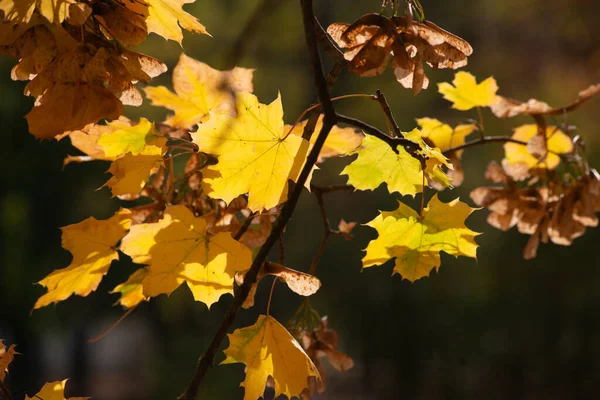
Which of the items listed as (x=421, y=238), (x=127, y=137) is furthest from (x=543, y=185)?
(x=127, y=137)

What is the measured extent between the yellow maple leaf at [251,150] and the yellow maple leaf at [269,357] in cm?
14

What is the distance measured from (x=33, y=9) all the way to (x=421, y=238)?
0.45 m

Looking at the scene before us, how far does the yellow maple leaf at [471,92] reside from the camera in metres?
1.05

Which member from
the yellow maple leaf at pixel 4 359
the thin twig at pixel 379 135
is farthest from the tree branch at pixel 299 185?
the yellow maple leaf at pixel 4 359

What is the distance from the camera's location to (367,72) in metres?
0.60

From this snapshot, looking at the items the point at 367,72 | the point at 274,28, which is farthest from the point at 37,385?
the point at 367,72

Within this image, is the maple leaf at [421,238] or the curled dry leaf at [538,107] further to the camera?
the curled dry leaf at [538,107]

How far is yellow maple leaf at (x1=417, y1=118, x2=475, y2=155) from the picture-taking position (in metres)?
1.08

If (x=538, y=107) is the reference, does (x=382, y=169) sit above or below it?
below

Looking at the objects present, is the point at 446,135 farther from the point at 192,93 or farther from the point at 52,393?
the point at 52,393

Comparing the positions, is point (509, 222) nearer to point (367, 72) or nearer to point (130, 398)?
point (367, 72)

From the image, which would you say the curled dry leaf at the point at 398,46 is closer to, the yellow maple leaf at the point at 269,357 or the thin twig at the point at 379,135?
the thin twig at the point at 379,135

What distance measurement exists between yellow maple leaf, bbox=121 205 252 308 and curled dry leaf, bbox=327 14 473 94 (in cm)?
22

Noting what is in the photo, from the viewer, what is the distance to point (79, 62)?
553 mm
